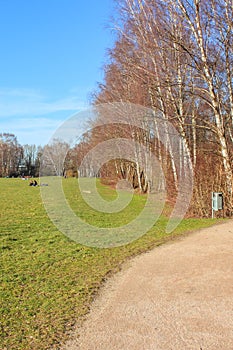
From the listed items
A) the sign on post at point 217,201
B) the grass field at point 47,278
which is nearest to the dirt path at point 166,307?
the grass field at point 47,278

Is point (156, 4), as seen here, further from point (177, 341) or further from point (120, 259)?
point (177, 341)

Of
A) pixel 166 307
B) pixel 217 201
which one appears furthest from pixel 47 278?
pixel 217 201

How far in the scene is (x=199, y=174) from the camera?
12328 millimetres

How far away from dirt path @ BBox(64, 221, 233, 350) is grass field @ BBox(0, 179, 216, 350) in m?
0.28

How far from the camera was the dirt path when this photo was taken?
3.38 m

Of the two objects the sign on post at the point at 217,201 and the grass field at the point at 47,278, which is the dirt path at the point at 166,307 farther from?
the sign on post at the point at 217,201

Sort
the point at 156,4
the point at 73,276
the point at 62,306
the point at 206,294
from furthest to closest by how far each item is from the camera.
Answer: the point at 156,4 → the point at 73,276 → the point at 206,294 → the point at 62,306

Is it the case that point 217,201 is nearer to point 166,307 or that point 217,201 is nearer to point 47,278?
point 47,278

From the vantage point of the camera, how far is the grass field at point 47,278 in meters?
3.70

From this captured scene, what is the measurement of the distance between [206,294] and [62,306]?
A: 6.18 ft

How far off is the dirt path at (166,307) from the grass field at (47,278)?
28 centimetres

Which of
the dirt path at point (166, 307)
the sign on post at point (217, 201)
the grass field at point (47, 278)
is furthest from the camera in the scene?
the sign on post at point (217, 201)

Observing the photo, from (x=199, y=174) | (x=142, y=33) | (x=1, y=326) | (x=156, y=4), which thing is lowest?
(x=1, y=326)

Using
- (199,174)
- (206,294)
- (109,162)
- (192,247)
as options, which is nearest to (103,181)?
(109,162)
